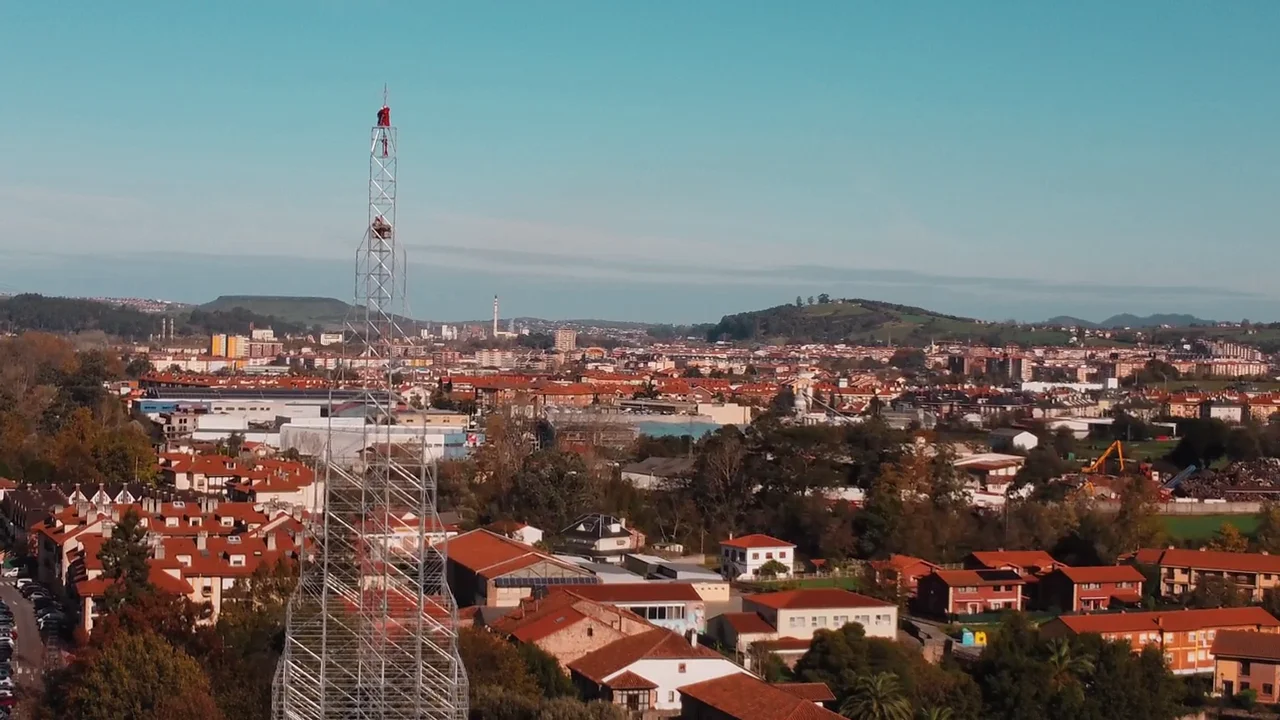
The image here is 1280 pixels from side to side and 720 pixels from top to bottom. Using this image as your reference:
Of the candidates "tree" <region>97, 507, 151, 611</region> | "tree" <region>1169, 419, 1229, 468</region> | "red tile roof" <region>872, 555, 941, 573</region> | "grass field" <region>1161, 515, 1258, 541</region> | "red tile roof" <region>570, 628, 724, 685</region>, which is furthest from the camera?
"tree" <region>1169, 419, 1229, 468</region>

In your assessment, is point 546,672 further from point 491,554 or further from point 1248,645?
point 1248,645

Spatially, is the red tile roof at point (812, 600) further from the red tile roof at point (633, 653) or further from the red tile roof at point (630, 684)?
the red tile roof at point (630, 684)

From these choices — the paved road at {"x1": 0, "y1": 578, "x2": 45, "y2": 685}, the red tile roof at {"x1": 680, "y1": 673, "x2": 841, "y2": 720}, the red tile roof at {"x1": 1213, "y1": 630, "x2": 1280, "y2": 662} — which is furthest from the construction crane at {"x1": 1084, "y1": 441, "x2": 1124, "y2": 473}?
the paved road at {"x1": 0, "y1": 578, "x2": 45, "y2": 685}

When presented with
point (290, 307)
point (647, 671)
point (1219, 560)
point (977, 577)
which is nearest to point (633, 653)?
point (647, 671)

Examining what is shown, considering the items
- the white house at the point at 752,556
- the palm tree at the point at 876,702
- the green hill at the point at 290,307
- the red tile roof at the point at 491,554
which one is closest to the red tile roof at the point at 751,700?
the palm tree at the point at 876,702

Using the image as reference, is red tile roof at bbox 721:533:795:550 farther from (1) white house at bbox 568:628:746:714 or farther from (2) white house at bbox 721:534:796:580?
(1) white house at bbox 568:628:746:714

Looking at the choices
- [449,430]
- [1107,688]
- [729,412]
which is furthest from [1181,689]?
[729,412]

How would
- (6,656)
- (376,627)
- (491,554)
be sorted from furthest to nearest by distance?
(491,554) → (6,656) → (376,627)
